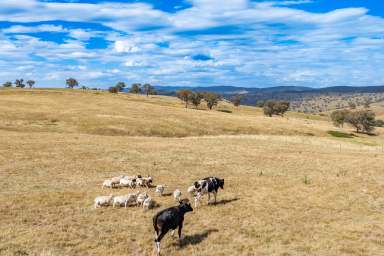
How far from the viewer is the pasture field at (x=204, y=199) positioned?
16922 millimetres

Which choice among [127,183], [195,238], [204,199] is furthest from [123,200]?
[195,238]

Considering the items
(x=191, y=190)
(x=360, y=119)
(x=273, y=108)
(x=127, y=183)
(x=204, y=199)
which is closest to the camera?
(x=204, y=199)

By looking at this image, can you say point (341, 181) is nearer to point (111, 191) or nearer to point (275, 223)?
point (275, 223)

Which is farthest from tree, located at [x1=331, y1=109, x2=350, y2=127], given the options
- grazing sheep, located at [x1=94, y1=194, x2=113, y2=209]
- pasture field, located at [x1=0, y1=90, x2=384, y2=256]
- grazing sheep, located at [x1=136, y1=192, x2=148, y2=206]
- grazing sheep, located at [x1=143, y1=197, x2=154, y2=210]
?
grazing sheep, located at [x1=94, y1=194, x2=113, y2=209]

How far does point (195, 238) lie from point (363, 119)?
114002 millimetres

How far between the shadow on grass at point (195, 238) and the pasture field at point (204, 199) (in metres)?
0.09

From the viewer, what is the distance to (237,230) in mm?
18766

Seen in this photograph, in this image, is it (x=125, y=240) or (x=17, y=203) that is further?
(x=17, y=203)

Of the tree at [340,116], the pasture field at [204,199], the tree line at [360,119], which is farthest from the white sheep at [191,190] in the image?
the tree at [340,116]

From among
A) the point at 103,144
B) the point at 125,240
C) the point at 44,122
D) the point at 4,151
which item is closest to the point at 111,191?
the point at 125,240

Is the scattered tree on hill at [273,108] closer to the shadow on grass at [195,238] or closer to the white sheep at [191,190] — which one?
the white sheep at [191,190]

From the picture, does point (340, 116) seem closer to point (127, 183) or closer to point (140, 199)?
point (127, 183)

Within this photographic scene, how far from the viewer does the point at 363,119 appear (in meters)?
119

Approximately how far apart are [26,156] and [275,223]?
27053mm
